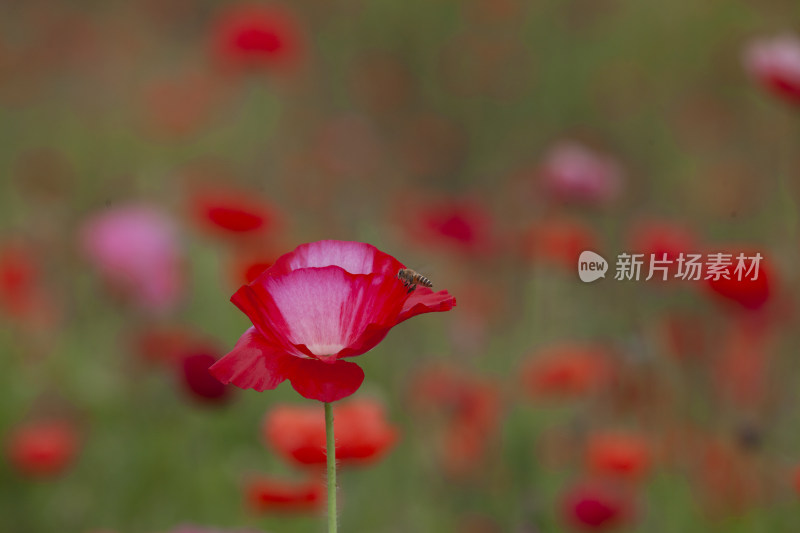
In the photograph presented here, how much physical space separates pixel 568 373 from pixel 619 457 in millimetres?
363

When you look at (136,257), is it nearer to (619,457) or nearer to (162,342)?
(162,342)

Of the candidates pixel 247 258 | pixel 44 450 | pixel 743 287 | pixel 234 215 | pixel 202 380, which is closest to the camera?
pixel 743 287

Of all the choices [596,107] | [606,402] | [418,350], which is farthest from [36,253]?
[596,107]

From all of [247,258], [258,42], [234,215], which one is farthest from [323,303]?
[258,42]

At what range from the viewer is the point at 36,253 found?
3041 millimetres

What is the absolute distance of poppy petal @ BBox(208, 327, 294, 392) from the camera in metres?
0.76

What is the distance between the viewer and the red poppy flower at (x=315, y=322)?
744mm

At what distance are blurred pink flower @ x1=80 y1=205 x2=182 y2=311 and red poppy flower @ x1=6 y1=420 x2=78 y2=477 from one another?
0.46 m

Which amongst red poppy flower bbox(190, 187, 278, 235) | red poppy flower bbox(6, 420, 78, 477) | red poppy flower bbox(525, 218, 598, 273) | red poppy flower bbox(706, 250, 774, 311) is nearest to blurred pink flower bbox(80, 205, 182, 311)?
red poppy flower bbox(190, 187, 278, 235)

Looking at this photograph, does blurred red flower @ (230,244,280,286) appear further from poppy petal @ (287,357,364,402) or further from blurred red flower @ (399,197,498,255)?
poppy petal @ (287,357,364,402)

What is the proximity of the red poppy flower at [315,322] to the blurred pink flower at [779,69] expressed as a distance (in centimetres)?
133

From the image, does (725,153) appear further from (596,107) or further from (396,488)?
(396,488)

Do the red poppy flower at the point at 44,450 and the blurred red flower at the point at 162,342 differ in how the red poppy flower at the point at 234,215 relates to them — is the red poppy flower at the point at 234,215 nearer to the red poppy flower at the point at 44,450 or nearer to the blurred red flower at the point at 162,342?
the blurred red flower at the point at 162,342

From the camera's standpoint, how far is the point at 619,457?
1846 millimetres
